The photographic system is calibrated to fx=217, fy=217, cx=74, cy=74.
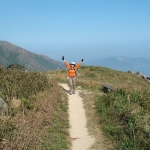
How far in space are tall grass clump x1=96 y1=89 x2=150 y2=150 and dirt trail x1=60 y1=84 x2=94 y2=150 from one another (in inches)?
39.1

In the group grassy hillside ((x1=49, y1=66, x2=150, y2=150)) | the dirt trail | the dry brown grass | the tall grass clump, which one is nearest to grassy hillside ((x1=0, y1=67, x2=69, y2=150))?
the dry brown grass

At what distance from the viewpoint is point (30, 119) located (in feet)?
30.8

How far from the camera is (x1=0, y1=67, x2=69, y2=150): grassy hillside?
307 inches

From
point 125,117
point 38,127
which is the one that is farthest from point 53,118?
point 125,117

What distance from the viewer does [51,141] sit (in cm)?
879

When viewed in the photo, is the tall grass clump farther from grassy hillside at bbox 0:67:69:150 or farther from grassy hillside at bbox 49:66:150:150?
grassy hillside at bbox 0:67:69:150

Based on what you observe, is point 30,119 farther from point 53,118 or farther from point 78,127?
point 78,127

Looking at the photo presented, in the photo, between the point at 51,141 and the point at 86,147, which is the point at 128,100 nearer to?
the point at 86,147

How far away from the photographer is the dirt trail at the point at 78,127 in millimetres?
9273

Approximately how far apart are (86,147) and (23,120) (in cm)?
282

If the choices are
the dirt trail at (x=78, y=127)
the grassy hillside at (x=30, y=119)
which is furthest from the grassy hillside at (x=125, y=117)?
the grassy hillside at (x=30, y=119)

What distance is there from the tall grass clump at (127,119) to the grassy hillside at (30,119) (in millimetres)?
2179

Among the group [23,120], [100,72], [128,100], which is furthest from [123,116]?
[100,72]

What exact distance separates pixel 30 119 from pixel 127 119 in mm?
4712
